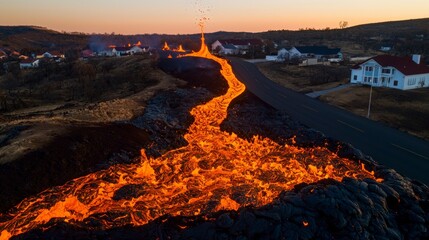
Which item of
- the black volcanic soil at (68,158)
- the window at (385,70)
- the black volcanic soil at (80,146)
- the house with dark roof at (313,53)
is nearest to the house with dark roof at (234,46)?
the house with dark roof at (313,53)

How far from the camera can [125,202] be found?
58.1ft

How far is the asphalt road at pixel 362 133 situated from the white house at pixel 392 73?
65.1ft

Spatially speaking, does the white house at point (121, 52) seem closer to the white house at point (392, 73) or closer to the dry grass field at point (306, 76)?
the dry grass field at point (306, 76)

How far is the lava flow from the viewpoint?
16188 millimetres

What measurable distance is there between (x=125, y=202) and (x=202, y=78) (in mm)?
36040

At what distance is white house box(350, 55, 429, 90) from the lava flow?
3966cm

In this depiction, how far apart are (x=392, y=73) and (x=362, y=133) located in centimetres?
3199

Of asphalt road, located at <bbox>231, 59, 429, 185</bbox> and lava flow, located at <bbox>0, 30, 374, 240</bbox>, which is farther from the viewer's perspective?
asphalt road, located at <bbox>231, 59, 429, 185</bbox>

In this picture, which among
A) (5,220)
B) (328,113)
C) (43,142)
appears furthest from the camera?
(328,113)

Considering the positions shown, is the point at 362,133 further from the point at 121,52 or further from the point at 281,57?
the point at 121,52

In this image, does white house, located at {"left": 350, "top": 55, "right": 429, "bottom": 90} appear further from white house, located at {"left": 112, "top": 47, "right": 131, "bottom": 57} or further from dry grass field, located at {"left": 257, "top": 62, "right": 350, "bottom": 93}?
white house, located at {"left": 112, "top": 47, "right": 131, "bottom": 57}

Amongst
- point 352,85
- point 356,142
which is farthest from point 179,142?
point 352,85

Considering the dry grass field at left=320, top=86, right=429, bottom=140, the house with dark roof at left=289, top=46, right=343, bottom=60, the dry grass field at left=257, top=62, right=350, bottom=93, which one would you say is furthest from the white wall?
the house with dark roof at left=289, top=46, right=343, bottom=60

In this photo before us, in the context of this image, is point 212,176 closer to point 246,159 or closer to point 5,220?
point 246,159
